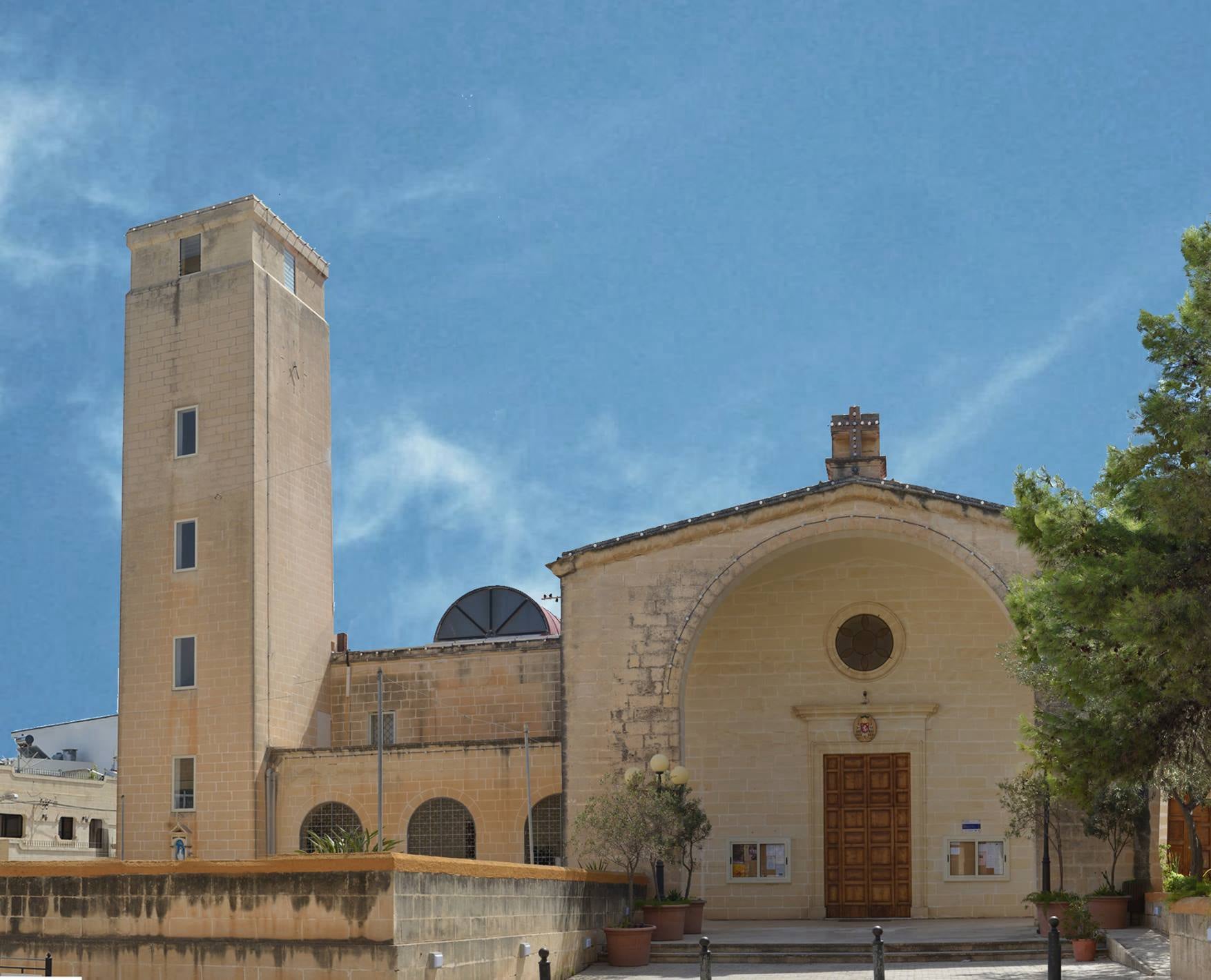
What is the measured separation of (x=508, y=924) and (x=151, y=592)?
19005 mm

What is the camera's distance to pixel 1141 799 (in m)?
24.2

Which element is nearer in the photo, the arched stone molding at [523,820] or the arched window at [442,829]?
the arched stone molding at [523,820]

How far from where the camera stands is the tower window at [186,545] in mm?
34594

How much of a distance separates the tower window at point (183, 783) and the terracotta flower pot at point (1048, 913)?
61.6 ft

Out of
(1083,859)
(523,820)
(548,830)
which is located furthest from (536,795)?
(1083,859)

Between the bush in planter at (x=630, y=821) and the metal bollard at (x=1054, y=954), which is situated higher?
the bush in planter at (x=630, y=821)

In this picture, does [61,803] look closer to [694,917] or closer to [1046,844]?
[694,917]

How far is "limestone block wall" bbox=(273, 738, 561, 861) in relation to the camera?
3067 cm

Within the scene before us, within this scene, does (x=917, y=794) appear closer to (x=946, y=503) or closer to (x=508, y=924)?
(x=946, y=503)

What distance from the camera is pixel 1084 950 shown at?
71.2 ft

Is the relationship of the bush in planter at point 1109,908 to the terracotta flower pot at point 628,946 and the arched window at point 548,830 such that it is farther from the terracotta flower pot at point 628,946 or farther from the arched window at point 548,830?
the arched window at point 548,830

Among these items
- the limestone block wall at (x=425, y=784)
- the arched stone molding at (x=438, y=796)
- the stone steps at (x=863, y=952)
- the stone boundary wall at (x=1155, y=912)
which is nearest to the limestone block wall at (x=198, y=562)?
the limestone block wall at (x=425, y=784)

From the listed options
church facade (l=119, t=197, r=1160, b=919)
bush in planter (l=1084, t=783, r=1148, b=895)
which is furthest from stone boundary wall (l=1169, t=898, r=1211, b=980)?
church facade (l=119, t=197, r=1160, b=919)

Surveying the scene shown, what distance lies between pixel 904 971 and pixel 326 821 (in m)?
15.2
